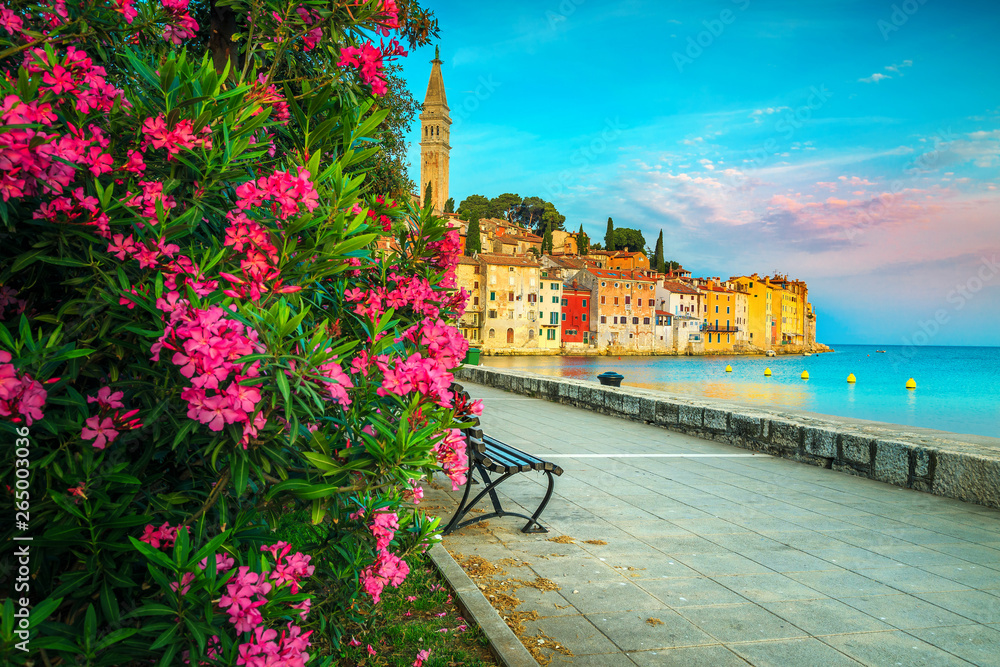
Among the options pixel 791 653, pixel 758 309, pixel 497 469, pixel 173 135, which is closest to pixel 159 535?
pixel 173 135

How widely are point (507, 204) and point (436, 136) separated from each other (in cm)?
1914

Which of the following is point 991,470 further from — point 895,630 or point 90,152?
point 90,152

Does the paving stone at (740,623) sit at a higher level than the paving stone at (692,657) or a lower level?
higher

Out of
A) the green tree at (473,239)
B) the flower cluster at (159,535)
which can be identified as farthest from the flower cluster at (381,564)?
the green tree at (473,239)

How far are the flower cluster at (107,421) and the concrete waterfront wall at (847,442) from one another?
6453 millimetres

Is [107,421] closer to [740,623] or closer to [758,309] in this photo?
[740,623]

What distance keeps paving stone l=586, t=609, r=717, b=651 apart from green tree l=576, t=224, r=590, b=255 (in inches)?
4007

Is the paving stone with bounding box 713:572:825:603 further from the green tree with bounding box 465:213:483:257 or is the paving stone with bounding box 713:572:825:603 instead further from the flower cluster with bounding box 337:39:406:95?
the green tree with bounding box 465:213:483:257

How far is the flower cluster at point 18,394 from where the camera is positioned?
1.26m

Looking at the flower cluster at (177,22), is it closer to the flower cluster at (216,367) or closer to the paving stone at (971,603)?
the flower cluster at (216,367)

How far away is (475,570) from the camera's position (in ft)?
12.5

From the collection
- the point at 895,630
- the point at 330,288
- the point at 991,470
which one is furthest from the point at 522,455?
the point at 991,470

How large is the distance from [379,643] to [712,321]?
10472cm

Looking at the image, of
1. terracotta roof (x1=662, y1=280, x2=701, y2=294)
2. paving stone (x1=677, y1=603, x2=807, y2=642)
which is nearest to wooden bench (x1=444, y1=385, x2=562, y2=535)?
paving stone (x1=677, y1=603, x2=807, y2=642)
